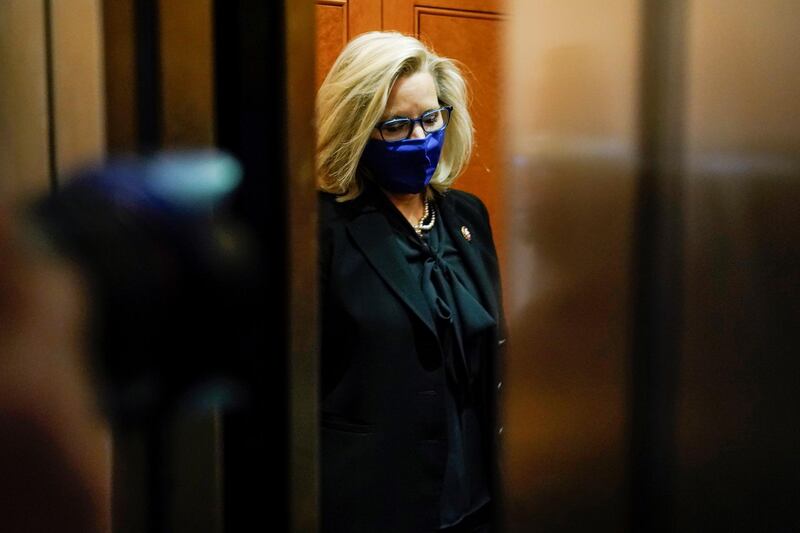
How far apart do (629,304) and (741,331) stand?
91 millimetres

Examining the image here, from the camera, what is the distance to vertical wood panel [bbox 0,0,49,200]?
0.62m

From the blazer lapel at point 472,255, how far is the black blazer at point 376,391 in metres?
0.16

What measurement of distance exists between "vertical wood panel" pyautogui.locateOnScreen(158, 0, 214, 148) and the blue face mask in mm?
881

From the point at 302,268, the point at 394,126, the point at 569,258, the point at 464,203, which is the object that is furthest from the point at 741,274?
the point at 464,203

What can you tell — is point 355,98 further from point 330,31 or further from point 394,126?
point 330,31

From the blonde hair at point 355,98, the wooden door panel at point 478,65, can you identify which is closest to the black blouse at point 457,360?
the blonde hair at point 355,98

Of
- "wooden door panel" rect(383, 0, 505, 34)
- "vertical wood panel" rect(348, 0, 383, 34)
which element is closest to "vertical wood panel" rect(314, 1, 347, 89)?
"vertical wood panel" rect(348, 0, 383, 34)

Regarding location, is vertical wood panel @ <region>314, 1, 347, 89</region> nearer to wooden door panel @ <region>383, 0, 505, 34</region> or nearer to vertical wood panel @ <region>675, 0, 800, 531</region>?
wooden door panel @ <region>383, 0, 505, 34</region>

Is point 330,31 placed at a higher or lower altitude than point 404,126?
higher

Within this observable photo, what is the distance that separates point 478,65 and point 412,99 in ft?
4.32

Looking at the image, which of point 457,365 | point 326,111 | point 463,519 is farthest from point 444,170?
point 463,519

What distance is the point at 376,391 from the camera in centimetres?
150

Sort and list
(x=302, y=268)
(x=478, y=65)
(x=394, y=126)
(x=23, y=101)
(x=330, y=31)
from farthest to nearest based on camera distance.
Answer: (x=478, y=65) < (x=330, y=31) < (x=394, y=126) < (x=302, y=268) < (x=23, y=101)

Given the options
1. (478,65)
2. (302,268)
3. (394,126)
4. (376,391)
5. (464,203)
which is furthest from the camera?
(478,65)
